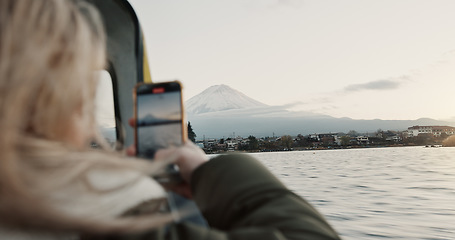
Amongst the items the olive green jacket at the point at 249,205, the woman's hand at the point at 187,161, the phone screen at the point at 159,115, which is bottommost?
the olive green jacket at the point at 249,205

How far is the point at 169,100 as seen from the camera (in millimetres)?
1413

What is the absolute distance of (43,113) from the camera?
0.61 metres

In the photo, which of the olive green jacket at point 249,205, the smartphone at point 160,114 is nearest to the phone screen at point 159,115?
the smartphone at point 160,114

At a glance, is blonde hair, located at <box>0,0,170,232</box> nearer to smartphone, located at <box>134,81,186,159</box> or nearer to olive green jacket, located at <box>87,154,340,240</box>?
olive green jacket, located at <box>87,154,340,240</box>

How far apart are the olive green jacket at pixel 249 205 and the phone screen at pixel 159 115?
1.46 feet

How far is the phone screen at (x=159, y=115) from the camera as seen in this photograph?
1.21 meters

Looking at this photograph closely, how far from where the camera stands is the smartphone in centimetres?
122

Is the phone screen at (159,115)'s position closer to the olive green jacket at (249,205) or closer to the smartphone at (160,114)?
the smartphone at (160,114)

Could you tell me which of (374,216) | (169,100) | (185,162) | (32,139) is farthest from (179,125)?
(374,216)

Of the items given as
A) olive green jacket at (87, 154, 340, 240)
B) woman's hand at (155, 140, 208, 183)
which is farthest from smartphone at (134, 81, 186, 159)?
olive green jacket at (87, 154, 340, 240)

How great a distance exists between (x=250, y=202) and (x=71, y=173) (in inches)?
13.9

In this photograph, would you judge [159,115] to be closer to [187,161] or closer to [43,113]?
[187,161]

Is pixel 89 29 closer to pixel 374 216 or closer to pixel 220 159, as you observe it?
pixel 220 159

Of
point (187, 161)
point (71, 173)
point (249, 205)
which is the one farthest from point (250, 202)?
point (71, 173)
